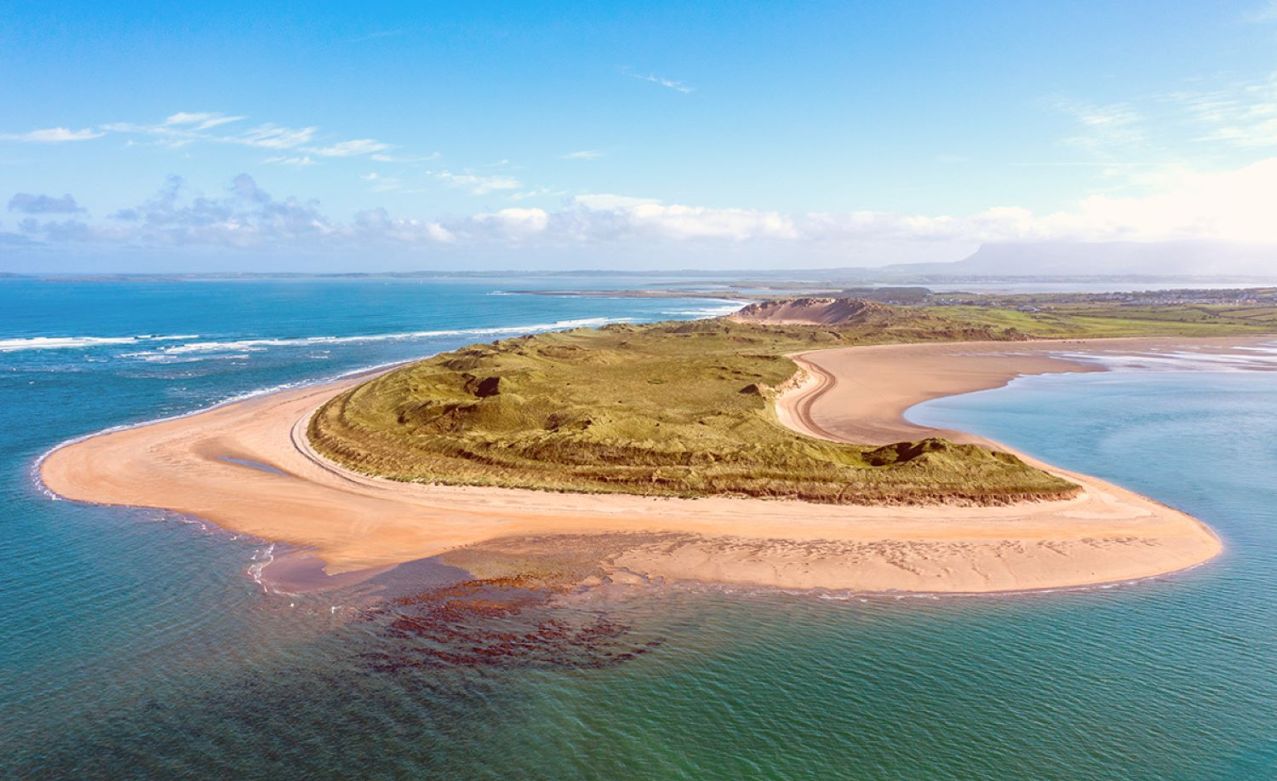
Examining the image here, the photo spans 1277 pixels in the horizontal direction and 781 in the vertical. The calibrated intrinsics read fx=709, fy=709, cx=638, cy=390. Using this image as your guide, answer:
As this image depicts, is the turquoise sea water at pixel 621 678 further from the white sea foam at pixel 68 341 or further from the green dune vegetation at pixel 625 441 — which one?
the white sea foam at pixel 68 341

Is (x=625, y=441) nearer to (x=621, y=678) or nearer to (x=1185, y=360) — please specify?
(x=621, y=678)

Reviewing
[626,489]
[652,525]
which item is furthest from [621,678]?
[626,489]

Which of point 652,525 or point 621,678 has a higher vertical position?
point 652,525

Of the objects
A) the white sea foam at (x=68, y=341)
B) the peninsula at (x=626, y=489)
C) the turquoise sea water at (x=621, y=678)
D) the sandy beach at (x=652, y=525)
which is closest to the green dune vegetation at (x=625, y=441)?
the peninsula at (x=626, y=489)

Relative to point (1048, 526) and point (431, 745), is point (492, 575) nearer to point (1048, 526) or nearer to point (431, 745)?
point (431, 745)

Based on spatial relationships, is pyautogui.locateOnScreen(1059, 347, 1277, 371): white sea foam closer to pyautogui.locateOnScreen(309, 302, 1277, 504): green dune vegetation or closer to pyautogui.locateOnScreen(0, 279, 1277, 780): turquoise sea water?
pyautogui.locateOnScreen(309, 302, 1277, 504): green dune vegetation
